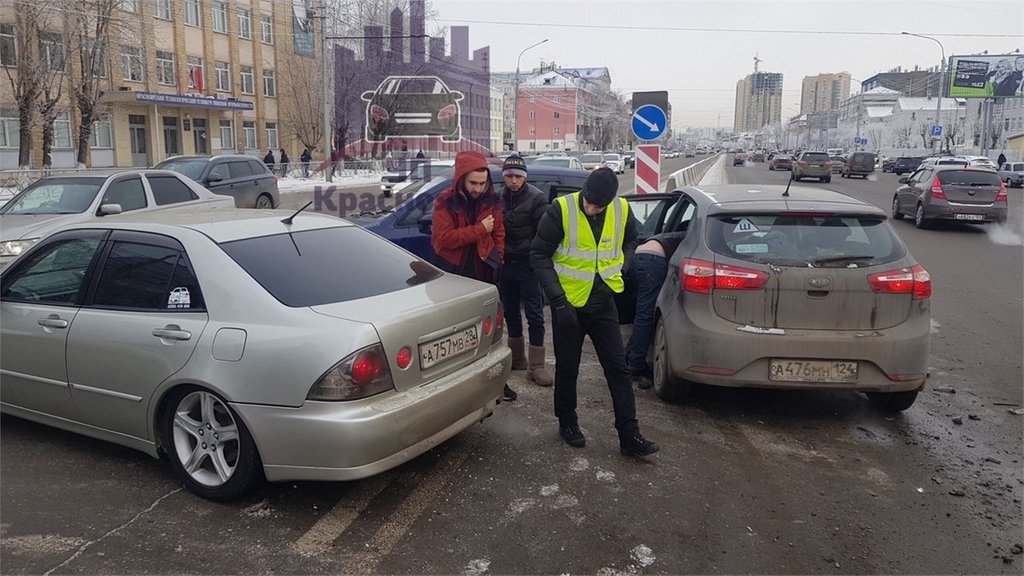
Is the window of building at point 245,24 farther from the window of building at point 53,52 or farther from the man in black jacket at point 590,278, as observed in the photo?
the man in black jacket at point 590,278

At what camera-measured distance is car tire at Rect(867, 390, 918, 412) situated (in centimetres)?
500

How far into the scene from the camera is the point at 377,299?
12.5 ft

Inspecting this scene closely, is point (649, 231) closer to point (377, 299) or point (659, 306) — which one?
point (659, 306)

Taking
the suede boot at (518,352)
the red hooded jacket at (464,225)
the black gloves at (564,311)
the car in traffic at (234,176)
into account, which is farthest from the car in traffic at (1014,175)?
the black gloves at (564,311)

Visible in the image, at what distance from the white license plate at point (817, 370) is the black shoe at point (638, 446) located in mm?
992

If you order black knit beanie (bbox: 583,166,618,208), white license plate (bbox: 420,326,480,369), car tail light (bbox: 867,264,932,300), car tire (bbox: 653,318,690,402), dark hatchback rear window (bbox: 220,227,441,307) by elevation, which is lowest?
car tire (bbox: 653,318,690,402)

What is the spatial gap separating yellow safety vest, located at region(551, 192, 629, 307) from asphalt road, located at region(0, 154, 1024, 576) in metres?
0.99

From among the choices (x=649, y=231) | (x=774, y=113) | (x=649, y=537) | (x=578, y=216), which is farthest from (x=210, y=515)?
(x=774, y=113)

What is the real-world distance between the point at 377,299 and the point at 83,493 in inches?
71.8

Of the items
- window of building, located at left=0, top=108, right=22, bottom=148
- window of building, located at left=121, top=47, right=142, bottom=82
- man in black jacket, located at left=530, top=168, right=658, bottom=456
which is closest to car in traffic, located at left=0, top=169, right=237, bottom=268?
man in black jacket, located at left=530, top=168, right=658, bottom=456

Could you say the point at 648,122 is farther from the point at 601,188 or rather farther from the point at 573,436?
the point at 573,436

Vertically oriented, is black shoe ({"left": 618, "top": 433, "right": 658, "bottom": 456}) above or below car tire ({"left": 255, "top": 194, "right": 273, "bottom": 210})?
below

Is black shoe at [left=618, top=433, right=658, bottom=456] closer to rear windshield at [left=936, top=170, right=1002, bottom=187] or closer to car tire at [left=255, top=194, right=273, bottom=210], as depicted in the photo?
car tire at [left=255, top=194, right=273, bottom=210]

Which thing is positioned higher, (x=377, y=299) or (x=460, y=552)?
(x=377, y=299)
